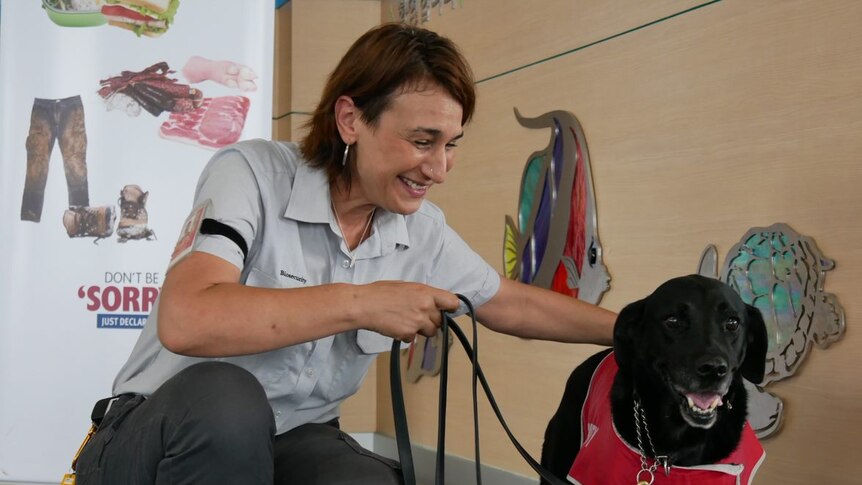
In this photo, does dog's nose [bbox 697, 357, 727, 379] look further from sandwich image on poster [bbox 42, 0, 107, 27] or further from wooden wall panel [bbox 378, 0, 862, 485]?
sandwich image on poster [bbox 42, 0, 107, 27]

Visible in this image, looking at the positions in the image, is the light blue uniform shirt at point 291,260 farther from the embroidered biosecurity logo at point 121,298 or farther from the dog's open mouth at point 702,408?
the embroidered biosecurity logo at point 121,298

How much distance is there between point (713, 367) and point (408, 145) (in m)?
0.66

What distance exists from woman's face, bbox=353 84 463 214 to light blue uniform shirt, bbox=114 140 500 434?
0.35ft

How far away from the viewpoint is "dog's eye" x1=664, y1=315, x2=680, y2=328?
1.69m

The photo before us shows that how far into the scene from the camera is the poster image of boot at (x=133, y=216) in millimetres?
2711

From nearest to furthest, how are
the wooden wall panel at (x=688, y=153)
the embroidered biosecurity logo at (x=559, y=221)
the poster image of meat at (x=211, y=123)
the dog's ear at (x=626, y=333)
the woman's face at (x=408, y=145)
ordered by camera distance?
the woman's face at (x=408, y=145) < the dog's ear at (x=626, y=333) < the wooden wall panel at (x=688, y=153) < the embroidered biosecurity logo at (x=559, y=221) < the poster image of meat at (x=211, y=123)

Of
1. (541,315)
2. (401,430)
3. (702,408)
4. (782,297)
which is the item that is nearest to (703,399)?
(702,408)

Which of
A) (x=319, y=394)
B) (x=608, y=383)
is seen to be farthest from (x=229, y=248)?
(x=608, y=383)

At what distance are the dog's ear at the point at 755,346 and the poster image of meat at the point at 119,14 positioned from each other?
6.37ft

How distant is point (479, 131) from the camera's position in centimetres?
321

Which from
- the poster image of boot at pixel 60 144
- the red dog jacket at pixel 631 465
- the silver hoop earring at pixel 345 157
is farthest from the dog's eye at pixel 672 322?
the poster image of boot at pixel 60 144

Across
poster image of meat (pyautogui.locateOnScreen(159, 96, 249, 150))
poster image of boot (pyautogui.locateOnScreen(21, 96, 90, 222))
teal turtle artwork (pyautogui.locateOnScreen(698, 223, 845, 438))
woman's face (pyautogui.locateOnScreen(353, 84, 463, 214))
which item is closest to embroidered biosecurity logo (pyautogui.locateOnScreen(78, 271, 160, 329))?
poster image of boot (pyautogui.locateOnScreen(21, 96, 90, 222))

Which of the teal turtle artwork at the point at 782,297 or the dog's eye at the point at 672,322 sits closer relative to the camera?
the dog's eye at the point at 672,322

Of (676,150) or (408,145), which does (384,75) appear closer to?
(408,145)
